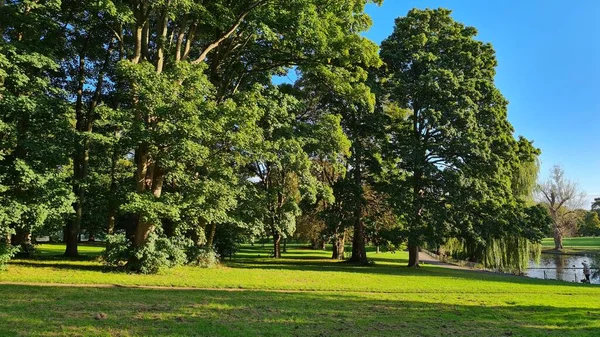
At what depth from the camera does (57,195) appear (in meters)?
13.8

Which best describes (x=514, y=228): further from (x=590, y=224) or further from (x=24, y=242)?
(x=590, y=224)

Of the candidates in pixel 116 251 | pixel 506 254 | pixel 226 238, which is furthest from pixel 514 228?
pixel 116 251

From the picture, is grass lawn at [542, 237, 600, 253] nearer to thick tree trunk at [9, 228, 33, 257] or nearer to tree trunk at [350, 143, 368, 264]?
tree trunk at [350, 143, 368, 264]

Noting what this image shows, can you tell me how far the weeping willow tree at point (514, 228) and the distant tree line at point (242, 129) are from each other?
12cm

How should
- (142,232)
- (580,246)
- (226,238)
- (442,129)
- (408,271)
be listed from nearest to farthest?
(142,232), (408,271), (442,129), (226,238), (580,246)

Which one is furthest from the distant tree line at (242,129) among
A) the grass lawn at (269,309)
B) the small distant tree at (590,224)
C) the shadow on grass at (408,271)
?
the small distant tree at (590,224)

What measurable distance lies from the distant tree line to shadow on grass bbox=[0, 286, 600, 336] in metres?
5.34

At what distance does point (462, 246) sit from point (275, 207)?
1659 centimetres

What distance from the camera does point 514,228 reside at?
23.2 metres

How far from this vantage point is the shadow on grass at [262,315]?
21.6ft

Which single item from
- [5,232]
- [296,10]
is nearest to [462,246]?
[296,10]

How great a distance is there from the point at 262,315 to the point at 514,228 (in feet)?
64.6

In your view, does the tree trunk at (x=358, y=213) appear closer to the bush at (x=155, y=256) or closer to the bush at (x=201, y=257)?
the bush at (x=201, y=257)

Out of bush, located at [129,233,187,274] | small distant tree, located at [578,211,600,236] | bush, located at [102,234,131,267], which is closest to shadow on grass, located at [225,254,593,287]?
bush, located at [129,233,187,274]
